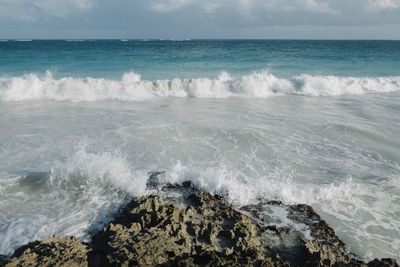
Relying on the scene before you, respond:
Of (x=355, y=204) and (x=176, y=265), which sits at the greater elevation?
(x=176, y=265)

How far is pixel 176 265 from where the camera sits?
4.84 m

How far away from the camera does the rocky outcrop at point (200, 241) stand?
486 centimetres

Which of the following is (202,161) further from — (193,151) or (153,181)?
(153,181)

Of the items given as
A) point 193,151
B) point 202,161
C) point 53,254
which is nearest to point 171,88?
point 193,151

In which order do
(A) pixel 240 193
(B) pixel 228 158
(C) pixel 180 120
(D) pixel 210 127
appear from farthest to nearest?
(C) pixel 180 120
(D) pixel 210 127
(B) pixel 228 158
(A) pixel 240 193

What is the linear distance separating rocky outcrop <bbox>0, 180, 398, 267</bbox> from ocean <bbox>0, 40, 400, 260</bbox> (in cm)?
61

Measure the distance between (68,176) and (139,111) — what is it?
785 centimetres

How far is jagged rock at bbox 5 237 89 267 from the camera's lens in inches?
184

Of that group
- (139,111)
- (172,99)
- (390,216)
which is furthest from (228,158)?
(172,99)

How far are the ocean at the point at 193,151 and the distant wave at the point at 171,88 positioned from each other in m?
0.10

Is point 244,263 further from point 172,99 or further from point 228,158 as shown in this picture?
point 172,99

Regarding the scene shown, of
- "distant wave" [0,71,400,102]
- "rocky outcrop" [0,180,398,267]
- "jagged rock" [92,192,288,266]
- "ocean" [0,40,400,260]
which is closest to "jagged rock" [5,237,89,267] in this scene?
"rocky outcrop" [0,180,398,267]

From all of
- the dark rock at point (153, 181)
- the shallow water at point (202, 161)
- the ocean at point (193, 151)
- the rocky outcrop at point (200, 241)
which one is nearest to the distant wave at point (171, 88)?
the ocean at point (193, 151)

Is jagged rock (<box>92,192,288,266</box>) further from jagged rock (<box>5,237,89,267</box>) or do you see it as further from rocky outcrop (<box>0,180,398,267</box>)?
jagged rock (<box>5,237,89,267</box>)
